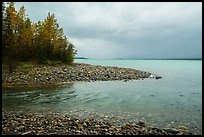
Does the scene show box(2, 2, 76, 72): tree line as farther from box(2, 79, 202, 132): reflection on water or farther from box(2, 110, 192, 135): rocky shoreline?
box(2, 110, 192, 135): rocky shoreline

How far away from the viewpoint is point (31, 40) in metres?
47.1

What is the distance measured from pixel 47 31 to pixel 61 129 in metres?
41.9

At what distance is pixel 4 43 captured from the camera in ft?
116

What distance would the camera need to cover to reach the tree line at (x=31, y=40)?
3738cm

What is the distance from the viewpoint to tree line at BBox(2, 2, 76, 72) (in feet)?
123

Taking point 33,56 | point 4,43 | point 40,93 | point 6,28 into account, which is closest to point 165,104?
point 40,93

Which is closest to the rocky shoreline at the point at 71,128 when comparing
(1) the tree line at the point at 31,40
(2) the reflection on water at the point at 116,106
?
(2) the reflection on water at the point at 116,106

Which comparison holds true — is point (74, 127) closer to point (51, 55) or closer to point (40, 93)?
point (40, 93)

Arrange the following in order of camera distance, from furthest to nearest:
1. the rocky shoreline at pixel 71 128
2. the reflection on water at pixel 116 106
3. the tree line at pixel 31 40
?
the tree line at pixel 31 40 → the reflection on water at pixel 116 106 → the rocky shoreline at pixel 71 128

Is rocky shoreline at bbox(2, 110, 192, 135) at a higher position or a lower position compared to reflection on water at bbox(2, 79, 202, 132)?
higher

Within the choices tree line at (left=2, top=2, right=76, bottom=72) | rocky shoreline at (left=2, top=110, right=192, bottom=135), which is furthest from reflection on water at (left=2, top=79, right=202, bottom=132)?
tree line at (left=2, top=2, right=76, bottom=72)

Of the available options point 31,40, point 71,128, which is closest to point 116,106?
point 71,128

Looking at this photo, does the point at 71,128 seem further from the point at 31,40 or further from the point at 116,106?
the point at 31,40

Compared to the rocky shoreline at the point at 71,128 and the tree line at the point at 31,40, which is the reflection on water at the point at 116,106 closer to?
the rocky shoreline at the point at 71,128
